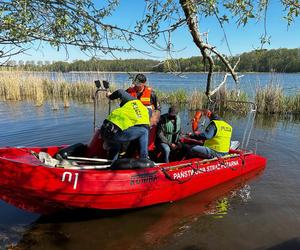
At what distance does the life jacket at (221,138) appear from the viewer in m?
6.78

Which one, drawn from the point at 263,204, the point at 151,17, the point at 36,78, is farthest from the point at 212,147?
the point at 36,78

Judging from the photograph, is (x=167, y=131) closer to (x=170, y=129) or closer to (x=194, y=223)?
(x=170, y=129)

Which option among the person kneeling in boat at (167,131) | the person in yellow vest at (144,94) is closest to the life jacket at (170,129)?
the person kneeling in boat at (167,131)

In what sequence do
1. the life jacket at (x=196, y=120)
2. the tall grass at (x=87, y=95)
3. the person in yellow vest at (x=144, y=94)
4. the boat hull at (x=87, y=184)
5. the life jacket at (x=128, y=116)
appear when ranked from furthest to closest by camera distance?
the tall grass at (x=87, y=95)
the life jacket at (x=196, y=120)
the person in yellow vest at (x=144, y=94)
the life jacket at (x=128, y=116)
the boat hull at (x=87, y=184)

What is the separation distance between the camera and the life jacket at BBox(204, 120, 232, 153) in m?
6.78

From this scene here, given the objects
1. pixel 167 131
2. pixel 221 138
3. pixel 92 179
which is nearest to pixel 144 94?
pixel 167 131

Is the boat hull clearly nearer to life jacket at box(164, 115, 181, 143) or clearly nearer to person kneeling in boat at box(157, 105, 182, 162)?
person kneeling in boat at box(157, 105, 182, 162)

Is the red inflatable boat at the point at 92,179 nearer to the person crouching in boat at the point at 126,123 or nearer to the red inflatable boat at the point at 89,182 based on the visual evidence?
the red inflatable boat at the point at 89,182

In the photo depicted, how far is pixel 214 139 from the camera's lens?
700cm

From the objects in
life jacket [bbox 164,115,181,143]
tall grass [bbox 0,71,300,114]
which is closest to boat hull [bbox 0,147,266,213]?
life jacket [bbox 164,115,181,143]

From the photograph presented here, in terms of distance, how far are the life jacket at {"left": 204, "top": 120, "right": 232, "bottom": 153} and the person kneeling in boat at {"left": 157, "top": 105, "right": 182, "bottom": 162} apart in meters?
0.74

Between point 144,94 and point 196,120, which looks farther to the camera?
point 196,120

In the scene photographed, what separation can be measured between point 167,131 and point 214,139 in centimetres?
101

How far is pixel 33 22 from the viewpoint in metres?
2.97
